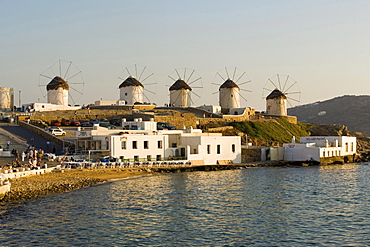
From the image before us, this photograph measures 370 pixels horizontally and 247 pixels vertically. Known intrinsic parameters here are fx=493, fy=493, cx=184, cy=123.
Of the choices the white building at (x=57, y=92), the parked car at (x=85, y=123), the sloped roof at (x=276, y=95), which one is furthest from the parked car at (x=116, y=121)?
the sloped roof at (x=276, y=95)

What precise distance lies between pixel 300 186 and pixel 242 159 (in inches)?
718

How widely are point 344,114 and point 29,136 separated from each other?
141m

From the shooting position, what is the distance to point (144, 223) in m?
24.0

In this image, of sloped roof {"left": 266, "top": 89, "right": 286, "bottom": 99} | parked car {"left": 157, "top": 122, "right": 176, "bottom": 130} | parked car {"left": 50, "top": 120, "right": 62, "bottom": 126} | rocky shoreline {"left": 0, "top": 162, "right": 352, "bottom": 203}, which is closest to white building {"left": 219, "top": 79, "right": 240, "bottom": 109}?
sloped roof {"left": 266, "top": 89, "right": 286, "bottom": 99}

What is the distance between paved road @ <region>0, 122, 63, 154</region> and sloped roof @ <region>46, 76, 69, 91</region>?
22748 mm

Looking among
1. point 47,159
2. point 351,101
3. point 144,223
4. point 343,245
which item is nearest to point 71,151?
point 47,159

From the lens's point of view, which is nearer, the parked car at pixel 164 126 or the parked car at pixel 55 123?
the parked car at pixel 55 123

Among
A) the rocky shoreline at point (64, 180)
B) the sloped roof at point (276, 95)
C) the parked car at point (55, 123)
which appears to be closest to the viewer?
the rocky shoreline at point (64, 180)

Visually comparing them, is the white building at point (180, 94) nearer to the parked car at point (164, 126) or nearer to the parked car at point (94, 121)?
the parked car at point (94, 121)

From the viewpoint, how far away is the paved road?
47.1 metres

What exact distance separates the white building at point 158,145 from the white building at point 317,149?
333 inches

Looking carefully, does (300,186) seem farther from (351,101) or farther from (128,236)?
(351,101)

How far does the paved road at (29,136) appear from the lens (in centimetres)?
4710

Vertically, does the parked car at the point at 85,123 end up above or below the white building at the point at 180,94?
below
